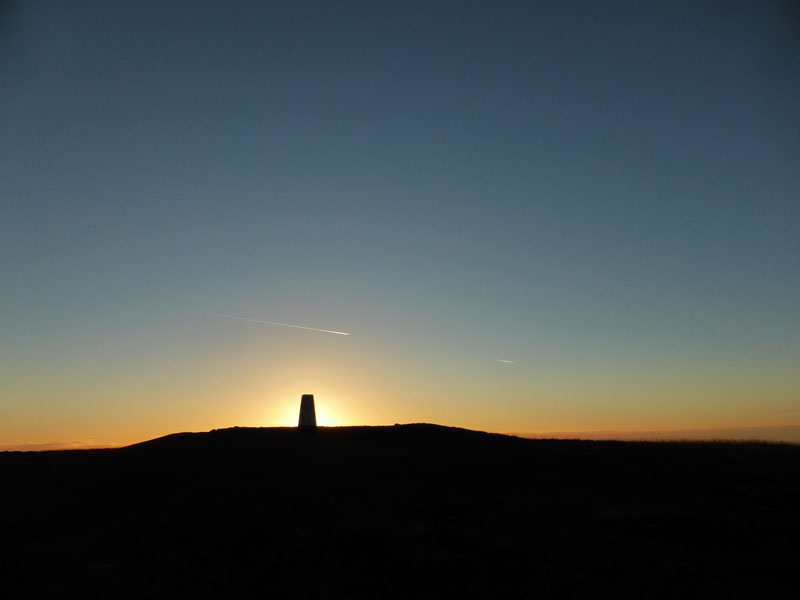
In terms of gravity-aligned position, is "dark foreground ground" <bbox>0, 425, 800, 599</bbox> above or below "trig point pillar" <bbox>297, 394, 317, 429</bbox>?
below

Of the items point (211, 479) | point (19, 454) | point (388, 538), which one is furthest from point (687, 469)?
point (19, 454)

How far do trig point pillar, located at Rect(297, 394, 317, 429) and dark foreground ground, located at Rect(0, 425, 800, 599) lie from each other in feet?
14.0

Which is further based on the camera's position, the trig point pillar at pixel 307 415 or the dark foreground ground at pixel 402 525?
the trig point pillar at pixel 307 415

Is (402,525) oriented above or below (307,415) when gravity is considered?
below

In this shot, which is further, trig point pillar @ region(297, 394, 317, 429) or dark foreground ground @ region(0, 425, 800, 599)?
trig point pillar @ region(297, 394, 317, 429)

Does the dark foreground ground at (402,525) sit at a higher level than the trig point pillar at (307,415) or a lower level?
lower

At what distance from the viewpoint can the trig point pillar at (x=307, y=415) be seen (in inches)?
909

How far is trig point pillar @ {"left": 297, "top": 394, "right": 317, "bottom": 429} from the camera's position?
23.1 meters

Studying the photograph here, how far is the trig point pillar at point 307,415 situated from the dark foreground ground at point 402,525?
428cm

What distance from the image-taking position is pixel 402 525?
1126 centimetres

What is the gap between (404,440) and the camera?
20.8 meters

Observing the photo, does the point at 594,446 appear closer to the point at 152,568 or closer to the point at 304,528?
the point at 304,528

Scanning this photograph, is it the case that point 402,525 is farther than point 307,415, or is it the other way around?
point 307,415

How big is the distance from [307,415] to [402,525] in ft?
40.9
